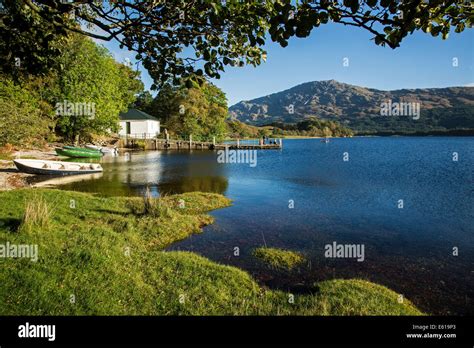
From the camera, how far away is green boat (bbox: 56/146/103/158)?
4050 centimetres

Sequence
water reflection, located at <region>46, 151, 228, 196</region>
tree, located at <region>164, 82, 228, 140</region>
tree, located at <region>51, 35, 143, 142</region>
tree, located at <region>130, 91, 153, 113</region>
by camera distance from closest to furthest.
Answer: water reflection, located at <region>46, 151, 228, 196</region> < tree, located at <region>51, 35, 143, 142</region> < tree, located at <region>164, 82, 228, 140</region> < tree, located at <region>130, 91, 153, 113</region>

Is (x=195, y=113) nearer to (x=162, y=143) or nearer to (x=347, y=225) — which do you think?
(x=162, y=143)

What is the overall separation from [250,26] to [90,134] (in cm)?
6107

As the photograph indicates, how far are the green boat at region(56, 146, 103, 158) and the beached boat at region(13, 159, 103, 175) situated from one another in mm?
12069

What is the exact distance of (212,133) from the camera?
85.2 m

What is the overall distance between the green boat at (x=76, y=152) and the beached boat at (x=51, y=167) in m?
12.1

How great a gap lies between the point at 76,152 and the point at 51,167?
47.3 feet

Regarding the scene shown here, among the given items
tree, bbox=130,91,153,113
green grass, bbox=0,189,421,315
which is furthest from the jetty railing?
green grass, bbox=0,189,421,315

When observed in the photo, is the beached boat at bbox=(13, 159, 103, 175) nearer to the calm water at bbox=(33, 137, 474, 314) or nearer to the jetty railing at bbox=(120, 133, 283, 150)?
the calm water at bbox=(33, 137, 474, 314)

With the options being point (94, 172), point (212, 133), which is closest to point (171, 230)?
point (94, 172)

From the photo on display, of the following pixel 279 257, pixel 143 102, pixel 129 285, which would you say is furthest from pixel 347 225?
pixel 143 102

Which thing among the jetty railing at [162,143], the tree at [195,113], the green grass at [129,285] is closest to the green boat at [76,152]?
the jetty railing at [162,143]

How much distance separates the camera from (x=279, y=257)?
11.7 metres
